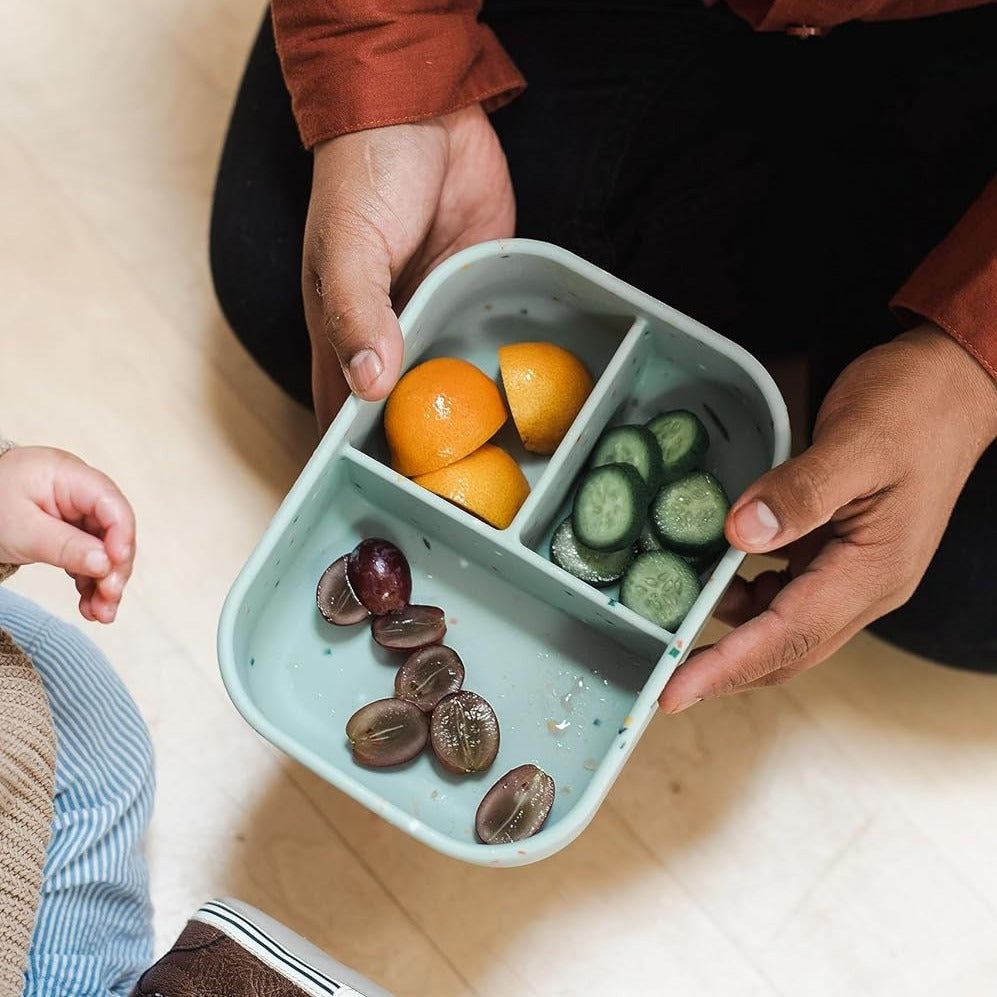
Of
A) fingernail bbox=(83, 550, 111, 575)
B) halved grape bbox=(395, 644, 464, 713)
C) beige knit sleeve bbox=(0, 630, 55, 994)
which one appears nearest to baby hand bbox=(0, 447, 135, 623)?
fingernail bbox=(83, 550, 111, 575)

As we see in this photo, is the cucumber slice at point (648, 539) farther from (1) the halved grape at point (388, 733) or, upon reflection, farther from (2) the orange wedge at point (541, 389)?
(1) the halved grape at point (388, 733)

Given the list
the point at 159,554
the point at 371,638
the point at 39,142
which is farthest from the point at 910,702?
the point at 39,142

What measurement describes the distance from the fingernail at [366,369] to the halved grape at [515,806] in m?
0.28

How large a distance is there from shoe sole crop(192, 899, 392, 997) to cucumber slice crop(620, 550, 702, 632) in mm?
345

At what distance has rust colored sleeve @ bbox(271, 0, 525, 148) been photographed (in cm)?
84

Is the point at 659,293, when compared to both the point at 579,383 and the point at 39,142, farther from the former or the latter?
the point at 39,142

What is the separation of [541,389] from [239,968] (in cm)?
46

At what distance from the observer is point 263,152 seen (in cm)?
104

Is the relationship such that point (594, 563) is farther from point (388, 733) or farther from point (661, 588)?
point (388, 733)

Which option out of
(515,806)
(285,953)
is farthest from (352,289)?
(285,953)

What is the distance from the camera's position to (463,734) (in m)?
0.79

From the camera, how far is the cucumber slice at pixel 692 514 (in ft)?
2.59

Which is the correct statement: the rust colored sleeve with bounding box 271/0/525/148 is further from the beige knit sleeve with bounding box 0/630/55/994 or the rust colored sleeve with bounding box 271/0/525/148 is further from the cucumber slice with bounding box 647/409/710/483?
the beige knit sleeve with bounding box 0/630/55/994

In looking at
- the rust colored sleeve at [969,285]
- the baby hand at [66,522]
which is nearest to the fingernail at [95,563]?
the baby hand at [66,522]
